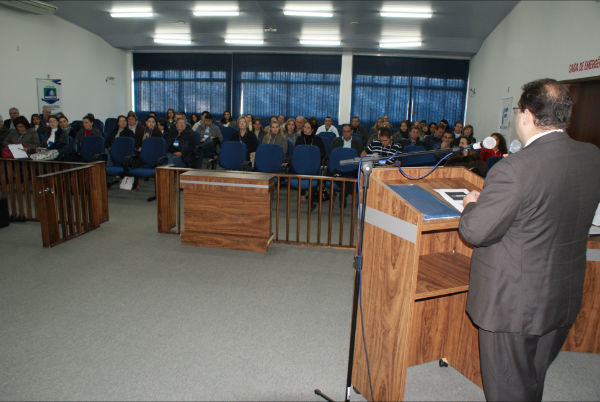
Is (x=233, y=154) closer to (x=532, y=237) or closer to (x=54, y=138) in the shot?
(x=54, y=138)

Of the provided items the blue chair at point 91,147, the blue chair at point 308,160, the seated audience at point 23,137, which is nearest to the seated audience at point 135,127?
the blue chair at point 91,147

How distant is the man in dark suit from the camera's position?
144cm

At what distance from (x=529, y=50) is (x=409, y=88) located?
6.04 metres

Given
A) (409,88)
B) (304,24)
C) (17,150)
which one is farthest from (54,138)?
(409,88)

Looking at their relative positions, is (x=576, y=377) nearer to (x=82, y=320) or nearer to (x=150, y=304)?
(x=150, y=304)

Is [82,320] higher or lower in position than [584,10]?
lower

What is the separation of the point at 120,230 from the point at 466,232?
15.1 ft

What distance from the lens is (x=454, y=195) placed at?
200 centimetres

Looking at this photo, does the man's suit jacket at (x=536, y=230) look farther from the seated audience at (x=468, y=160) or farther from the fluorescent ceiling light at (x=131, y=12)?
the fluorescent ceiling light at (x=131, y=12)

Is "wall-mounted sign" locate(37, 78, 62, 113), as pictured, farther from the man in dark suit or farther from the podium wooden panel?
the man in dark suit

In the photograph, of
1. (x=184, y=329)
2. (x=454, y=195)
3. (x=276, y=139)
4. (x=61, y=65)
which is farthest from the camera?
(x=61, y=65)

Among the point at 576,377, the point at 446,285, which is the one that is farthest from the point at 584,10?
the point at 446,285

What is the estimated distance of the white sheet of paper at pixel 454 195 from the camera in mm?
1900

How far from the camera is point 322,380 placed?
2352 millimetres
